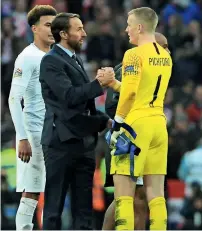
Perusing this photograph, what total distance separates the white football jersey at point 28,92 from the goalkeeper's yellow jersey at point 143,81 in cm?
115

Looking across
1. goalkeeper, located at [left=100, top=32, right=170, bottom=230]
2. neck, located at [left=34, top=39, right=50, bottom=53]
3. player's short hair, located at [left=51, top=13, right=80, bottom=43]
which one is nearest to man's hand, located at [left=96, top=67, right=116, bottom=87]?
player's short hair, located at [left=51, top=13, right=80, bottom=43]

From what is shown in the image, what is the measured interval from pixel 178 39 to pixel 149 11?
996cm

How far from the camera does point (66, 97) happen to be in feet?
27.8

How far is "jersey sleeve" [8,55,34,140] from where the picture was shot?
900 cm

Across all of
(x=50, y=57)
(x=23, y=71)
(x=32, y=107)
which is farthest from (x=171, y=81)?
(x=50, y=57)

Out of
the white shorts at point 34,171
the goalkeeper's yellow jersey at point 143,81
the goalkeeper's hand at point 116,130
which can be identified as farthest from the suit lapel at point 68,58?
the white shorts at point 34,171

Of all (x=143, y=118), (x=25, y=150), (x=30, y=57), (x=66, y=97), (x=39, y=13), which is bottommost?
(x=25, y=150)

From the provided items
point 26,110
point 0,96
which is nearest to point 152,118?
point 26,110

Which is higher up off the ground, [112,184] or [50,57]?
[50,57]

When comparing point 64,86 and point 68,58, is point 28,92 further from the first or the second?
point 64,86

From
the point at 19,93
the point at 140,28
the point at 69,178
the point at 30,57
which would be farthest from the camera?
the point at 30,57

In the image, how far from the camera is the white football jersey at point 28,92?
29.8 feet

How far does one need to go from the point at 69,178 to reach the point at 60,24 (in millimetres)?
1351

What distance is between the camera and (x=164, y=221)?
8484mm
